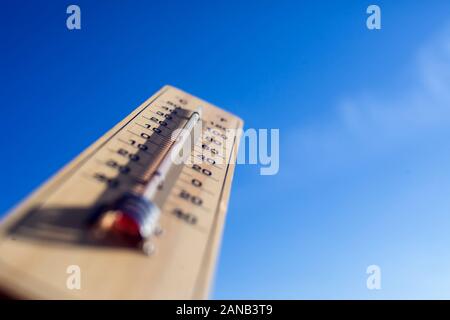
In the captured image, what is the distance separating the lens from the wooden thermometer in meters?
3.17

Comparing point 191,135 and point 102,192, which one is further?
point 191,135

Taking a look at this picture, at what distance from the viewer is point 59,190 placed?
4.08 m

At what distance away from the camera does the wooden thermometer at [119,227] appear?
3.17m

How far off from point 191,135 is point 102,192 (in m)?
3.30

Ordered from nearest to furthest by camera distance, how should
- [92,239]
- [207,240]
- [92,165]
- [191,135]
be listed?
1. [92,239]
2. [207,240]
3. [92,165]
4. [191,135]

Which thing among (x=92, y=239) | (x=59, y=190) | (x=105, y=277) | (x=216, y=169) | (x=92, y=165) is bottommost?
(x=105, y=277)

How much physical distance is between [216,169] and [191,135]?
4.44 feet

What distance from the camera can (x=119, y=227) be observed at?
3.67m

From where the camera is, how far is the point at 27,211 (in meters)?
3.64

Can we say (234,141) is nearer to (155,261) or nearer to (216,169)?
(216,169)

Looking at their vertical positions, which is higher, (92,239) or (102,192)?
(102,192)
